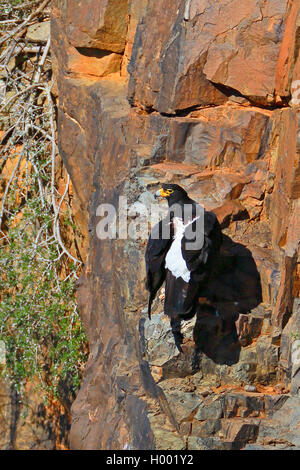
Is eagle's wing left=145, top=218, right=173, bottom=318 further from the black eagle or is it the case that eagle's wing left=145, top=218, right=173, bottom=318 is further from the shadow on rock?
the shadow on rock

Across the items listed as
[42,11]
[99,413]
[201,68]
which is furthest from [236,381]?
[42,11]

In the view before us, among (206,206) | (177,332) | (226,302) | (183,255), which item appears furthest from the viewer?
(206,206)

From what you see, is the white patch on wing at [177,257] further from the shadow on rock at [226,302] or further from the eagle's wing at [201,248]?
the shadow on rock at [226,302]

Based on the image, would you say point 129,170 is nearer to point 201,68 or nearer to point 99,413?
point 201,68

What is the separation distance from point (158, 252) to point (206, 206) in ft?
2.34

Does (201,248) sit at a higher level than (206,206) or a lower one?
lower

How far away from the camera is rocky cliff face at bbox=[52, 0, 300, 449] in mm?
4621

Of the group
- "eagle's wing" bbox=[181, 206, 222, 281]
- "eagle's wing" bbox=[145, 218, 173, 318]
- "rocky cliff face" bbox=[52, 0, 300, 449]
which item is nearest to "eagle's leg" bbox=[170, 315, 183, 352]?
"rocky cliff face" bbox=[52, 0, 300, 449]

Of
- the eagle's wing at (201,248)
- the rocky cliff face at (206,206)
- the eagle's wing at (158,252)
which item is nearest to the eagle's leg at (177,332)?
the rocky cliff face at (206,206)

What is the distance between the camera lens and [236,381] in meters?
4.71

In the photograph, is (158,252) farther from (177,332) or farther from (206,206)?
(206,206)

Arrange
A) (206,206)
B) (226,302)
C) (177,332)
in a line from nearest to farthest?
(177,332), (226,302), (206,206)

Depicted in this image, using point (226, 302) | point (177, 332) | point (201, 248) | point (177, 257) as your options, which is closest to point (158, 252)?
point (177, 257)

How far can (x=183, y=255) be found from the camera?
4.47 metres
